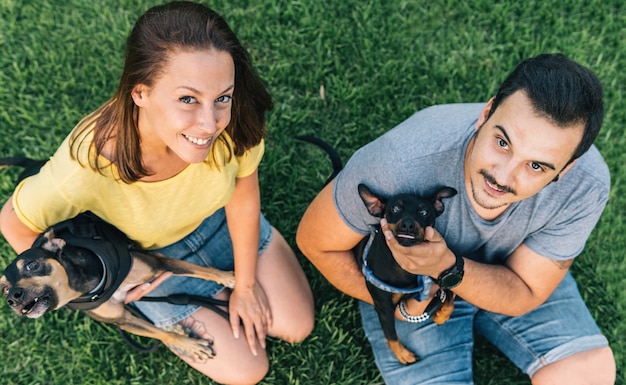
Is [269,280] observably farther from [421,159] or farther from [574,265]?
[574,265]

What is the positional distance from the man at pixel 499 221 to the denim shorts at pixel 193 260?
1.82 feet

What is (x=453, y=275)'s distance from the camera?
8.85 ft

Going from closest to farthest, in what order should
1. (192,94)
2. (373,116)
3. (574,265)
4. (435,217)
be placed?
(192,94) → (435,217) → (574,265) → (373,116)

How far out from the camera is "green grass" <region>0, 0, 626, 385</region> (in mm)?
3805

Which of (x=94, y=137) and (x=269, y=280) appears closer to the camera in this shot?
(x=94, y=137)

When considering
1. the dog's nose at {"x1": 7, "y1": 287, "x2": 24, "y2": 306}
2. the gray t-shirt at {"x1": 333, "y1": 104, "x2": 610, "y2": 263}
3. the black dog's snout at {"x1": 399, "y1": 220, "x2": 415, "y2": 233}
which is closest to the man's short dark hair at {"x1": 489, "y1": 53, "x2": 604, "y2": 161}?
the gray t-shirt at {"x1": 333, "y1": 104, "x2": 610, "y2": 263}

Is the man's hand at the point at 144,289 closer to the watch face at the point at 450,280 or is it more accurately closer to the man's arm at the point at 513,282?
the man's arm at the point at 513,282

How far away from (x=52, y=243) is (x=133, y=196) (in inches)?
14.9

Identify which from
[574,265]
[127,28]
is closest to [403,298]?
[574,265]

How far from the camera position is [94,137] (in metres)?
2.41

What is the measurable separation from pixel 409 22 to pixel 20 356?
331 centimetres

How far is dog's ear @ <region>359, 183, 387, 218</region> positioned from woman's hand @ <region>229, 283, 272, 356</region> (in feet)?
3.49

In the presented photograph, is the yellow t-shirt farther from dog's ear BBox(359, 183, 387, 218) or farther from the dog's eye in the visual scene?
dog's ear BBox(359, 183, 387, 218)

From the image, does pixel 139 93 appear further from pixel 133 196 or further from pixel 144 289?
pixel 144 289
